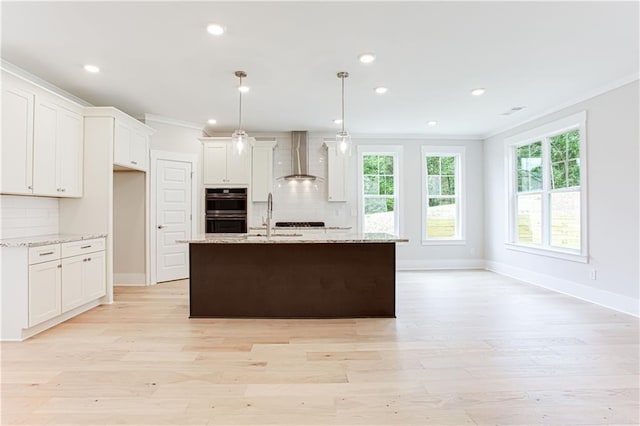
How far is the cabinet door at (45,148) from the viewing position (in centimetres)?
350

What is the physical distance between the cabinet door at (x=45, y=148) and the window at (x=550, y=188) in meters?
6.41

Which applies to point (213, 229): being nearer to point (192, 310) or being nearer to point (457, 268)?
point (192, 310)

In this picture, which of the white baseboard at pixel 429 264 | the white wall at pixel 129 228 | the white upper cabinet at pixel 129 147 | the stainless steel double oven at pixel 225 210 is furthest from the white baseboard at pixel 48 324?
the white baseboard at pixel 429 264

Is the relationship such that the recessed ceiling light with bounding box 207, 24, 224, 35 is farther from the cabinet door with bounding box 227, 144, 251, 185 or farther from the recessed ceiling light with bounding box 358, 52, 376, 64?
the cabinet door with bounding box 227, 144, 251, 185

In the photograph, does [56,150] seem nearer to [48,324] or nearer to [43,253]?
[43,253]

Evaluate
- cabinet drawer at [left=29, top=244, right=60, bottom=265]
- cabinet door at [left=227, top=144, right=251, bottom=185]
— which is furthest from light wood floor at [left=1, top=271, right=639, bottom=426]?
cabinet door at [left=227, top=144, right=251, bottom=185]

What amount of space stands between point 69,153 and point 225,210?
249cm

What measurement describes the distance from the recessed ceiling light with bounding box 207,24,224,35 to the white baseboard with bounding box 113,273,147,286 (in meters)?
3.95

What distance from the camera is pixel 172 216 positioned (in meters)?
5.58

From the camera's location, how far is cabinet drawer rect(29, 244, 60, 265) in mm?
3141

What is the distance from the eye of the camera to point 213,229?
19.7 ft

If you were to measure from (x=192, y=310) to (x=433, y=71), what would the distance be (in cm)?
370

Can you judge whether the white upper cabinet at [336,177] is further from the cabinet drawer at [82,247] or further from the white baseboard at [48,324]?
the white baseboard at [48,324]

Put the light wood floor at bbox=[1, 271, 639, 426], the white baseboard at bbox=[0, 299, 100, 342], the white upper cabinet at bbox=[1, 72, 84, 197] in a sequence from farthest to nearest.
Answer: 1. the white upper cabinet at bbox=[1, 72, 84, 197]
2. the white baseboard at bbox=[0, 299, 100, 342]
3. the light wood floor at bbox=[1, 271, 639, 426]
